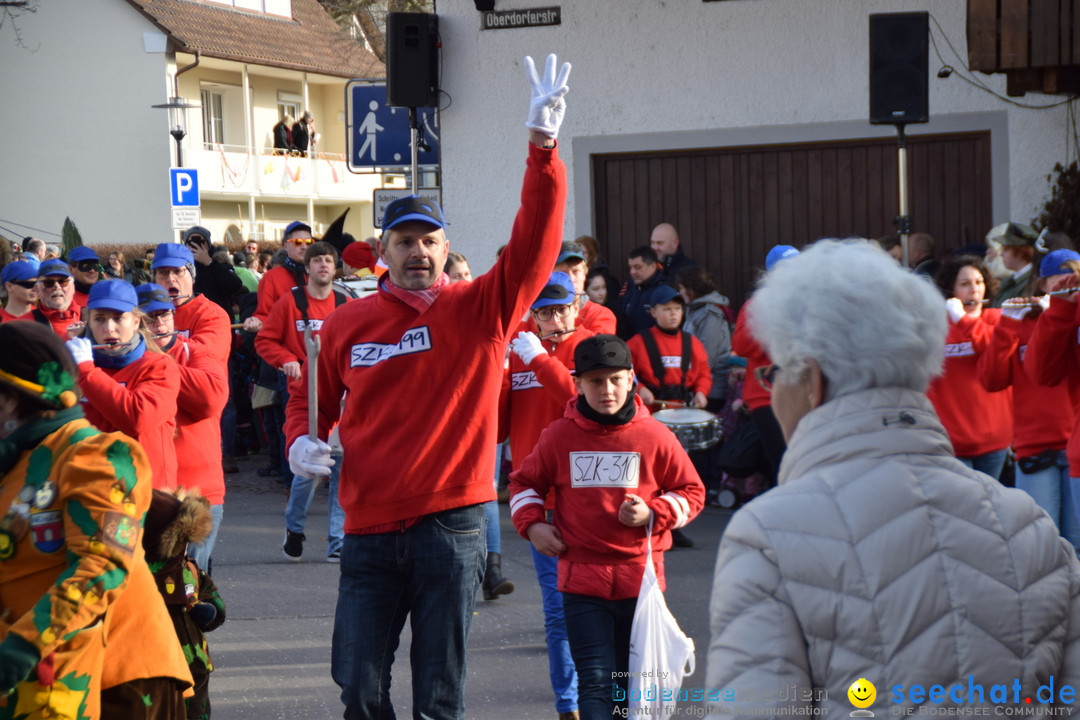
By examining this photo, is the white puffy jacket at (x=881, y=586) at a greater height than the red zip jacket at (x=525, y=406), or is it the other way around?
the white puffy jacket at (x=881, y=586)

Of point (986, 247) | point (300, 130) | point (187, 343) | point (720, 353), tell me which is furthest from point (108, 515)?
point (300, 130)

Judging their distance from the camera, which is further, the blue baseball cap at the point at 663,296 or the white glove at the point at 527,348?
the blue baseball cap at the point at 663,296

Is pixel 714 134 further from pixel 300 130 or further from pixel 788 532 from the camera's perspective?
pixel 300 130

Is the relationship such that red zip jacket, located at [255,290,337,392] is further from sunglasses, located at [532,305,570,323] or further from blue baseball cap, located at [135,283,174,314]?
sunglasses, located at [532,305,570,323]

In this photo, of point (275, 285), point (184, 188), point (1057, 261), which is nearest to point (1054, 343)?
point (1057, 261)

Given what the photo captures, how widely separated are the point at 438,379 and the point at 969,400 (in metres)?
4.28

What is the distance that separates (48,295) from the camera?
855cm

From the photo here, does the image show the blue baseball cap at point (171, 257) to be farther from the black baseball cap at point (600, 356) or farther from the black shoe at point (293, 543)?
the black baseball cap at point (600, 356)

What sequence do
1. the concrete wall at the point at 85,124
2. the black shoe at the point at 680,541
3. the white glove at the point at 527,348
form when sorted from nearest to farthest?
the white glove at the point at 527,348
the black shoe at the point at 680,541
the concrete wall at the point at 85,124

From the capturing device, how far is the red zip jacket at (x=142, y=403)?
5258 millimetres

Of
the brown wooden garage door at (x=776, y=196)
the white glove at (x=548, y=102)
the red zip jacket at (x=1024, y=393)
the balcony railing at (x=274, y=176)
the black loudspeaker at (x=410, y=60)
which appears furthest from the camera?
the balcony railing at (x=274, y=176)

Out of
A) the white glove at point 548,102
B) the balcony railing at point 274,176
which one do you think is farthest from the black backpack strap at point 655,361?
the balcony railing at point 274,176

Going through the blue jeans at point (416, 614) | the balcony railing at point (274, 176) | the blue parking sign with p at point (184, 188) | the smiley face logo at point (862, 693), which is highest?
the balcony railing at point (274, 176)

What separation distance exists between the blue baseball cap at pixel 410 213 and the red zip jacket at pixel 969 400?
403cm
